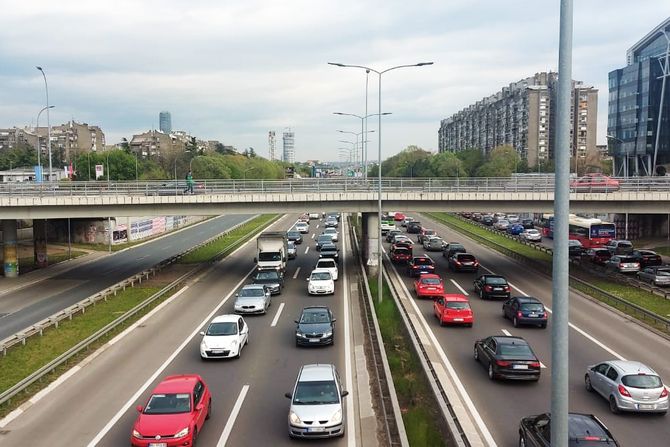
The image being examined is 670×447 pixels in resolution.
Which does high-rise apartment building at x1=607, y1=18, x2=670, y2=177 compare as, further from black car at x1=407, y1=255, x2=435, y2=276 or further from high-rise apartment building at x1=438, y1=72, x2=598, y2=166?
black car at x1=407, y1=255, x2=435, y2=276

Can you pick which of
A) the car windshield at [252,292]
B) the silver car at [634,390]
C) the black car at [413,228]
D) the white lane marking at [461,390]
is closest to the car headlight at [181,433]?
the white lane marking at [461,390]

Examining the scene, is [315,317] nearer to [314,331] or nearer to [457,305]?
[314,331]

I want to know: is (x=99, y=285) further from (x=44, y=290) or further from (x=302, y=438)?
(x=302, y=438)

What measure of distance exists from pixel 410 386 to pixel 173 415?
6599 mm

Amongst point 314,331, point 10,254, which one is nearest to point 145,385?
point 314,331

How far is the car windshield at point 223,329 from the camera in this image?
21.4 metres

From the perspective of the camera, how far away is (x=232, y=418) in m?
15.4

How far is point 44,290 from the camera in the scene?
3806cm

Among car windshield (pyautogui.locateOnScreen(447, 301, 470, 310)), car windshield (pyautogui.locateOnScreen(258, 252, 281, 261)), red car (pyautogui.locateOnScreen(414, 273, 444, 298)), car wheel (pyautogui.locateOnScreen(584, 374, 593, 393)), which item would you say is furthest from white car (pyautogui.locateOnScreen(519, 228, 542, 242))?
car wheel (pyautogui.locateOnScreen(584, 374, 593, 393))

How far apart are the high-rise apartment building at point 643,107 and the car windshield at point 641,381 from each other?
252 ft

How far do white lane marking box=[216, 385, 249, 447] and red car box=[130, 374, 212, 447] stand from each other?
55cm

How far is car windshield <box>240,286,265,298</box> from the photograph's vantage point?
29.3 metres

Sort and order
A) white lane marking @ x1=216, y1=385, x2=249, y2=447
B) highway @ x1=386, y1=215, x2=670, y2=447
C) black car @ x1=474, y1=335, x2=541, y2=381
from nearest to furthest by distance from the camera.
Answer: white lane marking @ x1=216, y1=385, x2=249, y2=447 → highway @ x1=386, y1=215, x2=670, y2=447 → black car @ x1=474, y1=335, x2=541, y2=381

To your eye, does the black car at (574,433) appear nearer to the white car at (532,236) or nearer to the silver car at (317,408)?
the silver car at (317,408)
